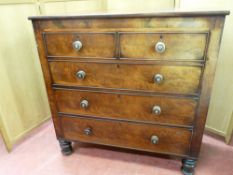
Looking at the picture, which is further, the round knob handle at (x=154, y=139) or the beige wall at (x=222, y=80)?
the beige wall at (x=222, y=80)

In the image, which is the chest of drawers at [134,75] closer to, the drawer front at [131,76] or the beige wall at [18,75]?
the drawer front at [131,76]

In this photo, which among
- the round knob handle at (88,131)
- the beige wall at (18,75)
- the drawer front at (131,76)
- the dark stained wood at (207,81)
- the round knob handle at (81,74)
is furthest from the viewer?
the beige wall at (18,75)

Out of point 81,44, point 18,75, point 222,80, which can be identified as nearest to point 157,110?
point 81,44

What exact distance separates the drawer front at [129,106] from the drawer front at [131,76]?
61 millimetres

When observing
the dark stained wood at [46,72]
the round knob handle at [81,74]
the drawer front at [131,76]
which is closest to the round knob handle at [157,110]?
the drawer front at [131,76]

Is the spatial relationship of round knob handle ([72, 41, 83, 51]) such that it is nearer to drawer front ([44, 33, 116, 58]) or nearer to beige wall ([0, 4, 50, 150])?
drawer front ([44, 33, 116, 58])

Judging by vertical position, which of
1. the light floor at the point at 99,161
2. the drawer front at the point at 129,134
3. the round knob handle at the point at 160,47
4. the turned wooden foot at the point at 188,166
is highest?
the round knob handle at the point at 160,47

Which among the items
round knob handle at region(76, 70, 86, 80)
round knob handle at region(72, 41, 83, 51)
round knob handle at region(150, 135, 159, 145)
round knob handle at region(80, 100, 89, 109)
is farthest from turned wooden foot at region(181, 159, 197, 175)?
round knob handle at region(72, 41, 83, 51)

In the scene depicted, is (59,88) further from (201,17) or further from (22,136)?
(201,17)

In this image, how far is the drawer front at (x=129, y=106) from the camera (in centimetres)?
108

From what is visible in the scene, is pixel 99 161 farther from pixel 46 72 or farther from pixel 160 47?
pixel 160 47

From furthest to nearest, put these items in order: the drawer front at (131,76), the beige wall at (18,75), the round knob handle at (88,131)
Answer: the beige wall at (18,75)
the round knob handle at (88,131)
the drawer front at (131,76)

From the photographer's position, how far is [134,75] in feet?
3.51

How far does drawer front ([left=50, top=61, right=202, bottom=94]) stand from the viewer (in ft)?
3.30
